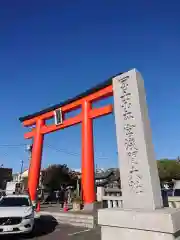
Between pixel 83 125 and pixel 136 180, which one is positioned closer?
pixel 136 180

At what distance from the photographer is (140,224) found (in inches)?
123

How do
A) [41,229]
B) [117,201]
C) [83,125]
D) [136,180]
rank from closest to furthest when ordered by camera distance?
1. [136,180]
2. [117,201]
3. [41,229]
4. [83,125]

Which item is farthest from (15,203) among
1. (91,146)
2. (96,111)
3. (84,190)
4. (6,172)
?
(6,172)

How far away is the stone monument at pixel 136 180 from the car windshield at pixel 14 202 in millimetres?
5369

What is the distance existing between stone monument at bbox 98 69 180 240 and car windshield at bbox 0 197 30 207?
17.6 ft

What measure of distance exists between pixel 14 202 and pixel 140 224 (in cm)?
643

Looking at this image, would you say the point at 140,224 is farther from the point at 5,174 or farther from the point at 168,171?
the point at 5,174

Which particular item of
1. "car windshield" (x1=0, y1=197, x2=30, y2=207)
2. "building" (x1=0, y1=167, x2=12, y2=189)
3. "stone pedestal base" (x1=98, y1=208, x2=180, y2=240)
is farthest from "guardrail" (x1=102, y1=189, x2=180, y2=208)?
"building" (x1=0, y1=167, x2=12, y2=189)

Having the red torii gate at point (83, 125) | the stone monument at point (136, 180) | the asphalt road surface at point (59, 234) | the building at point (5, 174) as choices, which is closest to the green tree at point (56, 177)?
the red torii gate at point (83, 125)

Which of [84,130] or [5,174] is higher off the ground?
[5,174]

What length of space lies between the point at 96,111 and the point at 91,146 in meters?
2.20

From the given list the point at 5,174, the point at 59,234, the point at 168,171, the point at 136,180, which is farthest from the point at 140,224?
the point at 5,174

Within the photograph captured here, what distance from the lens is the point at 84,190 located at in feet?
41.2

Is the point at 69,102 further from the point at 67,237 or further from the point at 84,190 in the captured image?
the point at 67,237
